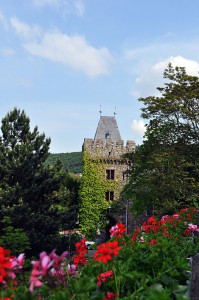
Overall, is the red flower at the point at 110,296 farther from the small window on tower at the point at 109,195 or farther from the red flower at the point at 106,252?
the small window on tower at the point at 109,195

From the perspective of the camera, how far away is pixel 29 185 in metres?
28.5

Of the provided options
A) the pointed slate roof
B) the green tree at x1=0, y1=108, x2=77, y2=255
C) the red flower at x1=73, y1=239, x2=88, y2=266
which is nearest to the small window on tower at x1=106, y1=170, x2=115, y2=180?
the pointed slate roof

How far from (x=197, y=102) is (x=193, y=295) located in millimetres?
16573

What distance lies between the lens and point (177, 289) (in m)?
3.87

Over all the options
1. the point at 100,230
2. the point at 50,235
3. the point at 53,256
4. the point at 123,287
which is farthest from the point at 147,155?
the point at 53,256

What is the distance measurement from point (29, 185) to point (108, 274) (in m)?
25.3

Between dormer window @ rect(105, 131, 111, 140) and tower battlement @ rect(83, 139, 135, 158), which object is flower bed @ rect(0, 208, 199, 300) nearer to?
tower battlement @ rect(83, 139, 135, 158)

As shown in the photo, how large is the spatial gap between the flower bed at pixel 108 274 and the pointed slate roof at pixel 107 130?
99.3ft

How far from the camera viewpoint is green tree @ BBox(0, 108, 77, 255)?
26.9 m

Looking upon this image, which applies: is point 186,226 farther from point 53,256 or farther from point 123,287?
point 53,256

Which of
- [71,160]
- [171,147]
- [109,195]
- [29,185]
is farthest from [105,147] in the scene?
[71,160]

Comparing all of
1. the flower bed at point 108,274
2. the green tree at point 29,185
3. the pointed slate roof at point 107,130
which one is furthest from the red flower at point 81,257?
the pointed slate roof at point 107,130

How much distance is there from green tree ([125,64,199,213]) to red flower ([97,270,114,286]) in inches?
636

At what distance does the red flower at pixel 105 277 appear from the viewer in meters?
3.77
